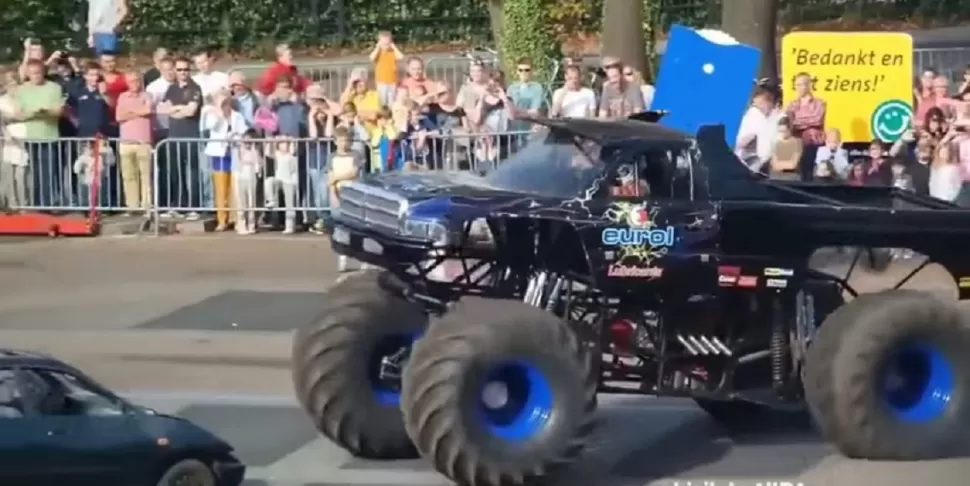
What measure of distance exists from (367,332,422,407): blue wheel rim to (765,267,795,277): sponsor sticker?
2214 millimetres

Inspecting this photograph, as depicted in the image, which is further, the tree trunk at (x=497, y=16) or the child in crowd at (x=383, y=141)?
the tree trunk at (x=497, y=16)

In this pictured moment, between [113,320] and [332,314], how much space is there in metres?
5.44

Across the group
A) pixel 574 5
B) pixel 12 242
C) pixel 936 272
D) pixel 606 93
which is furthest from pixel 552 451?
pixel 574 5

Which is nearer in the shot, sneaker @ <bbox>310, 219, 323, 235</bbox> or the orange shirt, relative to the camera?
sneaker @ <bbox>310, 219, 323, 235</bbox>

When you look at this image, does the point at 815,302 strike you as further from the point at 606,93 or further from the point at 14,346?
the point at 606,93

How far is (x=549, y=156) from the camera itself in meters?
11.2

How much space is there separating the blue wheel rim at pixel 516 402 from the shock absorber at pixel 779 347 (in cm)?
163

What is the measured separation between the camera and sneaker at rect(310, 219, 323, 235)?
2017 cm

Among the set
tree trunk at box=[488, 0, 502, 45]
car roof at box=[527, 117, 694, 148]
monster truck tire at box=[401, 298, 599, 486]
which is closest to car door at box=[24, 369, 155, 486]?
monster truck tire at box=[401, 298, 599, 486]

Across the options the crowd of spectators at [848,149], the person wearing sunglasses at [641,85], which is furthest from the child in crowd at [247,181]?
the crowd of spectators at [848,149]

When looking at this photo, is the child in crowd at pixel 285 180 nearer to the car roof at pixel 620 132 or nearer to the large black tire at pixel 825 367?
the car roof at pixel 620 132

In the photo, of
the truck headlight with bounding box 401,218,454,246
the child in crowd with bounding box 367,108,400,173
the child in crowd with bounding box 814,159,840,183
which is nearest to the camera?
the truck headlight with bounding box 401,218,454,246

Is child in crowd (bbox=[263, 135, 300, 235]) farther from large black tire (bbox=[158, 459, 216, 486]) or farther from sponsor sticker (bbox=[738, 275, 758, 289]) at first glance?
large black tire (bbox=[158, 459, 216, 486])

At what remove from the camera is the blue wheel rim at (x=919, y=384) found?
35.5ft
